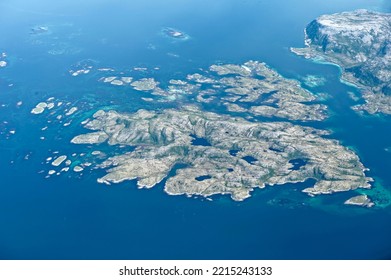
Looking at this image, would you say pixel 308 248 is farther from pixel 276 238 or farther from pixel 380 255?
pixel 380 255

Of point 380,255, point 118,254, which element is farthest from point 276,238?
point 118,254

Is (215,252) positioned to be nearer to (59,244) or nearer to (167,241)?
(167,241)

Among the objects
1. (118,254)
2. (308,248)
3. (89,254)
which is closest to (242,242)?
(308,248)
